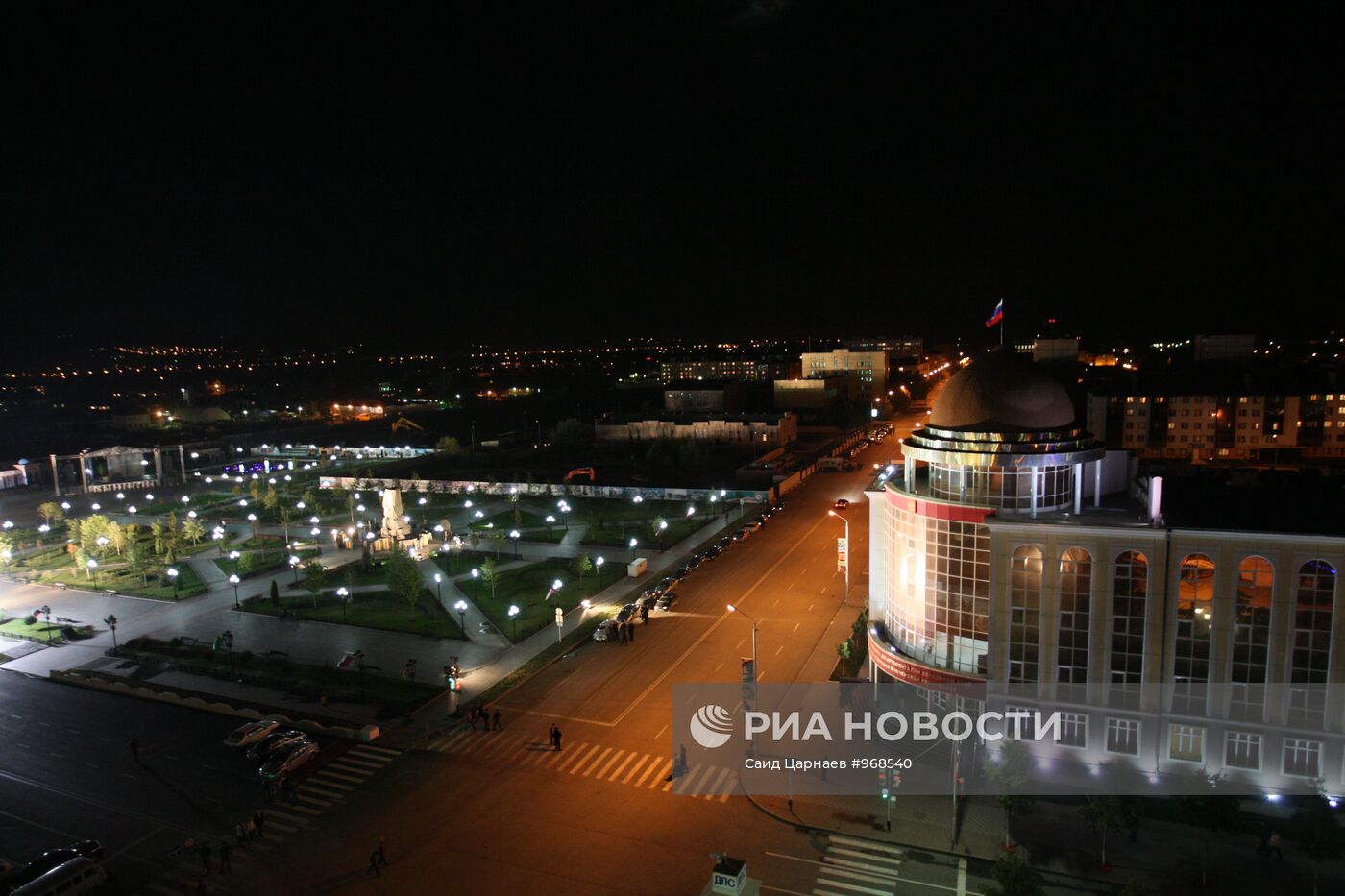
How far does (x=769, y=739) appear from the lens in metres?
35.5

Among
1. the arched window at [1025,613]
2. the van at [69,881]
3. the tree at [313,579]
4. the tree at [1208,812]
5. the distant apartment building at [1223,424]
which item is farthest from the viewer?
the distant apartment building at [1223,424]

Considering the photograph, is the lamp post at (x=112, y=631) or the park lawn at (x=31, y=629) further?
the park lawn at (x=31, y=629)

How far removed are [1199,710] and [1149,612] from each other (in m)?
3.99

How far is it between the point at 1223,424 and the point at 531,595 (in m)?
90.8

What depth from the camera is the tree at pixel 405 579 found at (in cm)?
5269

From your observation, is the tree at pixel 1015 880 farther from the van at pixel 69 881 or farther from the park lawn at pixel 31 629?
the park lawn at pixel 31 629

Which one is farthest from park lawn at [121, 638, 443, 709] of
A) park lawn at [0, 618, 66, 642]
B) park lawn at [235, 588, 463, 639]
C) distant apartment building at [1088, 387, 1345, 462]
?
distant apartment building at [1088, 387, 1345, 462]

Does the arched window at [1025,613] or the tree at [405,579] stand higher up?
the arched window at [1025,613]

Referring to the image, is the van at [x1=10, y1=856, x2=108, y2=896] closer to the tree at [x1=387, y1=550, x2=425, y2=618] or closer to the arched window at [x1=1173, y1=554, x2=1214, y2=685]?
the tree at [x1=387, y1=550, x2=425, y2=618]

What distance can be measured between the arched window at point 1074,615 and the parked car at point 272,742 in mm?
33101

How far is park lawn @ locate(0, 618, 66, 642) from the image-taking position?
5138 cm

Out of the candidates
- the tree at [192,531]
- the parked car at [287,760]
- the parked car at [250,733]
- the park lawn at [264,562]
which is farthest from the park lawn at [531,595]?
the tree at [192,531]

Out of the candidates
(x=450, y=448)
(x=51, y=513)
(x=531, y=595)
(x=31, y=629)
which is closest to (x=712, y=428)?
(x=450, y=448)

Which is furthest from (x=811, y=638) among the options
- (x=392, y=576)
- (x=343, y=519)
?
(x=343, y=519)
